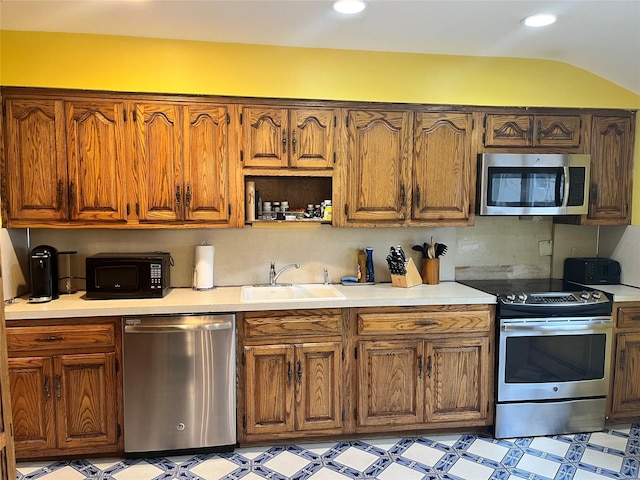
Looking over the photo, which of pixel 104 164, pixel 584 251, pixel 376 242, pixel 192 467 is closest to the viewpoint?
pixel 192 467

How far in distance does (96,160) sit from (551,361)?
314 cm

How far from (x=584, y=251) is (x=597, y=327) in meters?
0.86

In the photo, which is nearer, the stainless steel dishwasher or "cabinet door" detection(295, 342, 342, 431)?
the stainless steel dishwasher

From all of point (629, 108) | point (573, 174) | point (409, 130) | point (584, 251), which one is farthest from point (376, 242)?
point (629, 108)

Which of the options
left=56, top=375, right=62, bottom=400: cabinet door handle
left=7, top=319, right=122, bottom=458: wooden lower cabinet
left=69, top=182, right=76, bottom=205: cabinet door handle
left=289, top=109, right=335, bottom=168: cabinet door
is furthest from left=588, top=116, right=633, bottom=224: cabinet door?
left=56, top=375, right=62, bottom=400: cabinet door handle

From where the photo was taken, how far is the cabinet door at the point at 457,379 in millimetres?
2957

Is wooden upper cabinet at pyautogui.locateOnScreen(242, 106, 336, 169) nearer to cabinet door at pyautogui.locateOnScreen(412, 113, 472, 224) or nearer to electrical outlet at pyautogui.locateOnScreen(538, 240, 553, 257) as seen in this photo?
cabinet door at pyautogui.locateOnScreen(412, 113, 472, 224)

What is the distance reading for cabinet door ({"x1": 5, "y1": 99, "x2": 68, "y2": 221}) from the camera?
9.09 ft

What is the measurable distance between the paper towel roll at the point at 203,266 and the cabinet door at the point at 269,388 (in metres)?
0.62

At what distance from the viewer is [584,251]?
12.1ft

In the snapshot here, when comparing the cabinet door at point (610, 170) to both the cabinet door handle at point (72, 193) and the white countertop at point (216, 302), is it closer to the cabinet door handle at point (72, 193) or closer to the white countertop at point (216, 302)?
the white countertop at point (216, 302)

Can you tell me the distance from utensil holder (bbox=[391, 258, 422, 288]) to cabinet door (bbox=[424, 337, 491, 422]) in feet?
1.52

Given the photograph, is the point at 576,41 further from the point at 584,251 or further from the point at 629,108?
the point at 584,251

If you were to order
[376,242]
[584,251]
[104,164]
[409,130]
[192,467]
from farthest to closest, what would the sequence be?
[584,251] → [376,242] → [409,130] → [104,164] → [192,467]
